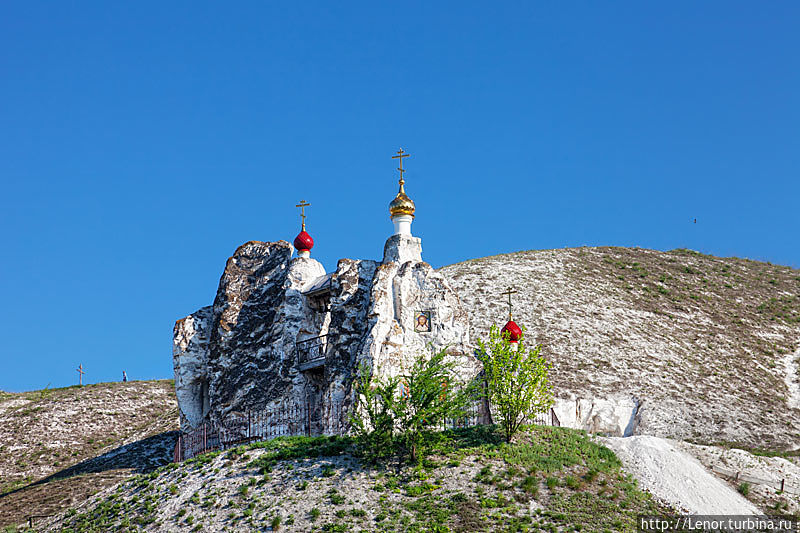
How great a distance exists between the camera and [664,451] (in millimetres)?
29484

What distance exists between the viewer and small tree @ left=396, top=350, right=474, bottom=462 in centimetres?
2772

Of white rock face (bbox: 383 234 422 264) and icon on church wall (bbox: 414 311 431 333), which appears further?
white rock face (bbox: 383 234 422 264)

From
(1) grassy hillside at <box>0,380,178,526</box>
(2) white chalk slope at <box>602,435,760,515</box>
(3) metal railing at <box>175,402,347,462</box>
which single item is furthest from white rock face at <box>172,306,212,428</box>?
(2) white chalk slope at <box>602,435,760,515</box>

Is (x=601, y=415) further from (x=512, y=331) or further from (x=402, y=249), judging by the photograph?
(x=402, y=249)

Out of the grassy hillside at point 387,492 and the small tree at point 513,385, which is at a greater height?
the small tree at point 513,385

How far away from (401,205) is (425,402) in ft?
29.5

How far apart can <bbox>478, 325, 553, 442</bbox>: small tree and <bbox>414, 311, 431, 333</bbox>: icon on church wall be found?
2085mm

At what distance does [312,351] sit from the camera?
1314 inches

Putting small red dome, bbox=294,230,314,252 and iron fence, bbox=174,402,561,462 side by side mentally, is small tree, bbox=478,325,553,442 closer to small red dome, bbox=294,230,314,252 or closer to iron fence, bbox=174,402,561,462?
iron fence, bbox=174,402,561,462

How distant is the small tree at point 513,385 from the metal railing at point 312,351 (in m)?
5.98

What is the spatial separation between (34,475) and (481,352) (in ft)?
83.0

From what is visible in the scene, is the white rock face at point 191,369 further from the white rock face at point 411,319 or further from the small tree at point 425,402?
the small tree at point 425,402

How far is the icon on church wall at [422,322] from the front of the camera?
3133cm

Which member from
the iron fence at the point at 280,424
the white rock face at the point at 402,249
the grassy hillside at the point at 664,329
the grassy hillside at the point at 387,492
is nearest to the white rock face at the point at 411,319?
the white rock face at the point at 402,249
